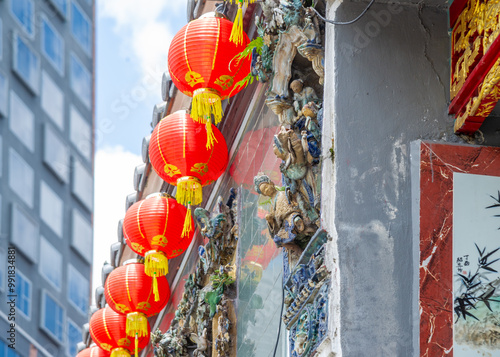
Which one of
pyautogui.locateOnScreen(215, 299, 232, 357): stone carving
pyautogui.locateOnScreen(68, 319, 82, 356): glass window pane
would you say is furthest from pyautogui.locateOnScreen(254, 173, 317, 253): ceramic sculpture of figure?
pyautogui.locateOnScreen(68, 319, 82, 356): glass window pane

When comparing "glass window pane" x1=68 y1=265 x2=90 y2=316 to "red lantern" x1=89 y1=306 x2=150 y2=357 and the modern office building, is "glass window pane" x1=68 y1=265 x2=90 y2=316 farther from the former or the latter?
"red lantern" x1=89 y1=306 x2=150 y2=357

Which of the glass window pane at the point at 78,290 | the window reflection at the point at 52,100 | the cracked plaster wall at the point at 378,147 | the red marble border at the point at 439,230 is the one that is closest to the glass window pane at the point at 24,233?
the glass window pane at the point at 78,290

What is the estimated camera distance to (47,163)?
70.8 feet

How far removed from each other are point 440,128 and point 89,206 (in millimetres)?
18528

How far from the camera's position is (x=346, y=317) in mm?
4648

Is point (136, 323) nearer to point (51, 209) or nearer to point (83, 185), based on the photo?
point (51, 209)

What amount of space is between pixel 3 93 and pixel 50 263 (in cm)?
457

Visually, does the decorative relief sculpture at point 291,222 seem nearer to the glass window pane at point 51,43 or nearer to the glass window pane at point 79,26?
the glass window pane at point 51,43

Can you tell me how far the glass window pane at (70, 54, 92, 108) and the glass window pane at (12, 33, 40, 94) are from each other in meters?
0.96

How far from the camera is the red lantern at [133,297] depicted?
12.4 meters

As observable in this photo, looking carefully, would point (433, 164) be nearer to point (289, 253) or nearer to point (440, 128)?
point (440, 128)

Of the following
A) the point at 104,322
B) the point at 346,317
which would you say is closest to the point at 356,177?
the point at 346,317

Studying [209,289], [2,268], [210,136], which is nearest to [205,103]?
[210,136]

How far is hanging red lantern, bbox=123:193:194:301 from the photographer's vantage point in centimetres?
1063
